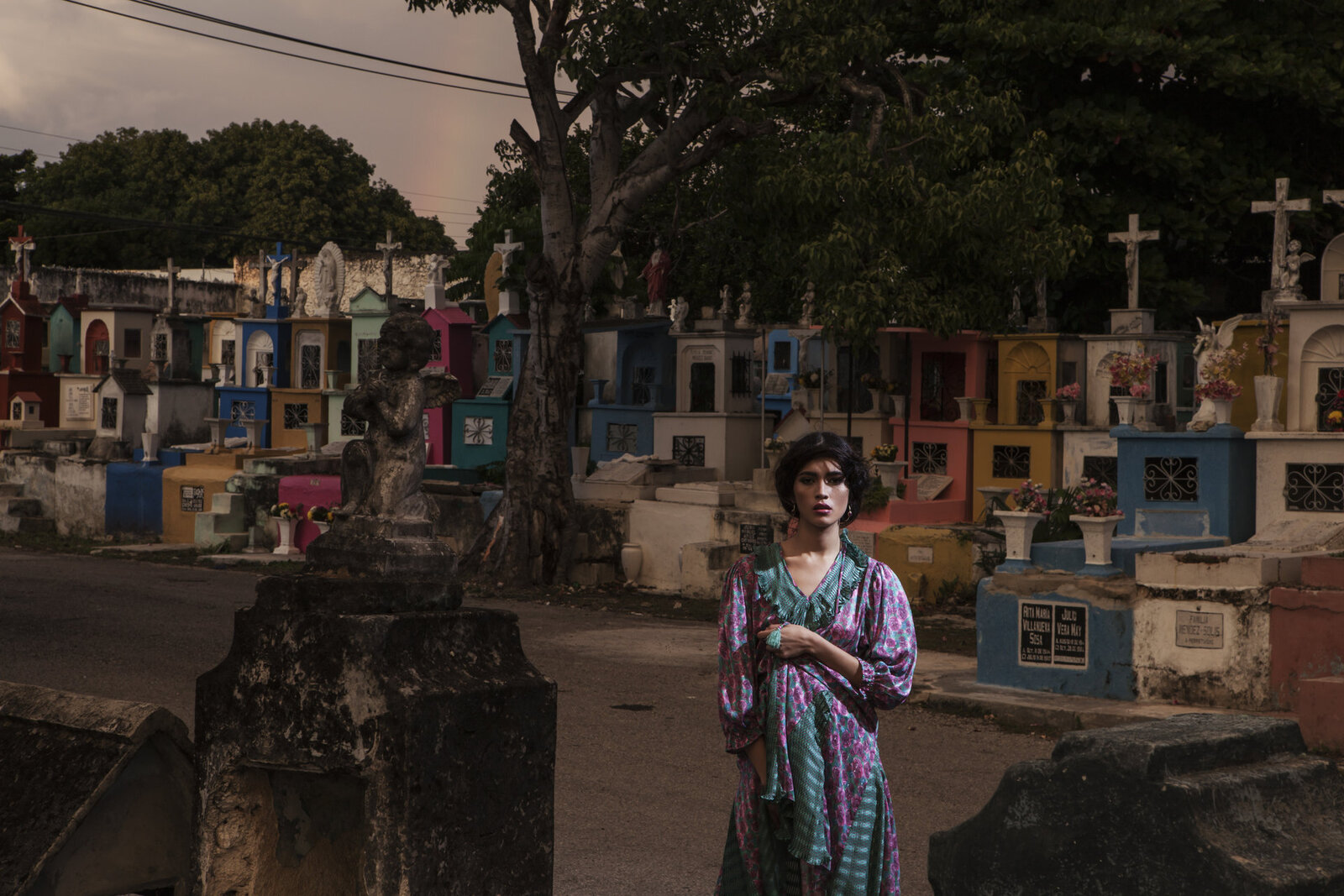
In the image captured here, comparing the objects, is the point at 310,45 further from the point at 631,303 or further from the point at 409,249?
the point at 409,249

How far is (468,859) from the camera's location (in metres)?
3.63

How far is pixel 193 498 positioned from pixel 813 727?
22.2 m

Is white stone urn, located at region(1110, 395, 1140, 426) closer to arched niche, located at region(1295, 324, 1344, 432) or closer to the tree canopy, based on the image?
arched niche, located at region(1295, 324, 1344, 432)

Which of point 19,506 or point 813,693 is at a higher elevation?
point 813,693

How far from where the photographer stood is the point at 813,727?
3.69 m

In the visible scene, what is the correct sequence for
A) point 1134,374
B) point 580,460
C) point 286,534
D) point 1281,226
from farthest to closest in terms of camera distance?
1. point 286,534
2. point 580,460
3. point 1281,226
4. point 1134,374

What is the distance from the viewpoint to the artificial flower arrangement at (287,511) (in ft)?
71.6

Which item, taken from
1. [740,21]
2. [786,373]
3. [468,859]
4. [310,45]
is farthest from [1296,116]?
[468,859]

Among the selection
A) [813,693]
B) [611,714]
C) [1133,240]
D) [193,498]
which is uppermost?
[1133,240]

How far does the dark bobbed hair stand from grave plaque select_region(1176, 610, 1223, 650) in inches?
277

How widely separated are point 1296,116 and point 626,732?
17.8 meters

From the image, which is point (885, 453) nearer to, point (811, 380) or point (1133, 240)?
point (811, 380)

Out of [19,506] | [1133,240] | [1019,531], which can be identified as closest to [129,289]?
[19,506]

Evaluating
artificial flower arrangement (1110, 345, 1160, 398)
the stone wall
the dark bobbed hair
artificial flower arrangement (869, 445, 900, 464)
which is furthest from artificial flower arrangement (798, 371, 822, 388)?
the stone wall
